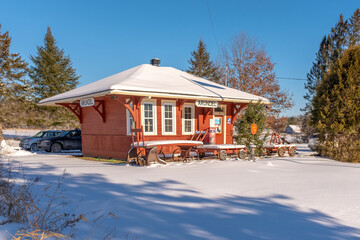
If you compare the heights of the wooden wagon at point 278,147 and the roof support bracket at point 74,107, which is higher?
the roof support bracket at point 74,107

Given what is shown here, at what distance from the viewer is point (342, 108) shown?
1230cm

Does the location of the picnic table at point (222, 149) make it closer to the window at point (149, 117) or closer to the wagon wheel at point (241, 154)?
the wagon wheel at point (241, 154)

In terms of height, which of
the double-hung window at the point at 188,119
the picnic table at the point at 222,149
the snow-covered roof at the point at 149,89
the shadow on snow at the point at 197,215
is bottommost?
the shadow on snow at the point at 197,215

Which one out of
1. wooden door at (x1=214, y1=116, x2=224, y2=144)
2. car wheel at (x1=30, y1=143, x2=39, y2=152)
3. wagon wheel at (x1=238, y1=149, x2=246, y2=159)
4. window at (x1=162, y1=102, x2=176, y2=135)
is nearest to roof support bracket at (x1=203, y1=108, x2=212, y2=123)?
wooden door at (x1=214, y1=116, x2=224, y2=144)

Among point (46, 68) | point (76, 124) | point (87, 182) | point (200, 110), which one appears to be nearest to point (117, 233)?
point (87, 182)

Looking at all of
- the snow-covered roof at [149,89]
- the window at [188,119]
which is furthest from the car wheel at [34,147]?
the window at [188,119]

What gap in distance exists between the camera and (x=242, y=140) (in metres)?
13.0

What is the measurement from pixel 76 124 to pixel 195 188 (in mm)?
31216

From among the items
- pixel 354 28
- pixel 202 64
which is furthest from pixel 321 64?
pixel 202 64

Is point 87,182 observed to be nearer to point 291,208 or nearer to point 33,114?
point 291,208

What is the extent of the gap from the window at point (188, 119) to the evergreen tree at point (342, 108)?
607 cm

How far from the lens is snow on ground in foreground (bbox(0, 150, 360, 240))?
408cm

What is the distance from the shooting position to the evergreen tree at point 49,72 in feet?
121

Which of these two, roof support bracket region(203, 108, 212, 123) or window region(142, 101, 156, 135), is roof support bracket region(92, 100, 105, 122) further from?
roof support bracket region(203, 108, 212, 123)
